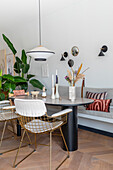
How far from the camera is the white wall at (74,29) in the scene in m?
3.40

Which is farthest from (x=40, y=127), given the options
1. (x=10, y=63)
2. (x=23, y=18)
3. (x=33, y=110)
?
(x=10, y=63)

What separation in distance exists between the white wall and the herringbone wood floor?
1.22 meters

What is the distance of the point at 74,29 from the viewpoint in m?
3.94

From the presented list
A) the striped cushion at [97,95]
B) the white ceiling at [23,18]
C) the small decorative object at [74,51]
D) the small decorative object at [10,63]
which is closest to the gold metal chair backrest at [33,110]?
the striped cushion at [97,95]

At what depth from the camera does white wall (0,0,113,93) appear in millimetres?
3400

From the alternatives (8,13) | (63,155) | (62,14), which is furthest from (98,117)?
(8,13)

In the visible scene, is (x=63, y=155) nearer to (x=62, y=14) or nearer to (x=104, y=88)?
(x=104, y=88)

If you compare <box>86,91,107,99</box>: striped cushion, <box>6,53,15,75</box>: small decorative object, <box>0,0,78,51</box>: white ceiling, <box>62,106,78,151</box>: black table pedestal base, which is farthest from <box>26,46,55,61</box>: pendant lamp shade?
<box>6,53,15,75</box>: small decorative object

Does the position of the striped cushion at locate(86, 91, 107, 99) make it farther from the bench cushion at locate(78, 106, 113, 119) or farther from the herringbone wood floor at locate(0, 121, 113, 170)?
the herringbone wood floor at locate(0, 121, 113, 170)

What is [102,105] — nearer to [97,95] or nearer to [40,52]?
[97,95]

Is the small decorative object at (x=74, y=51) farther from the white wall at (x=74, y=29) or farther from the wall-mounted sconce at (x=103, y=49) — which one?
the wall-mounted sconce at (x=103, y=49)

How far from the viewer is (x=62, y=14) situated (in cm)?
417

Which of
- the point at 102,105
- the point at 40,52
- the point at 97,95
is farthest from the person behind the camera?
the point at 97,95

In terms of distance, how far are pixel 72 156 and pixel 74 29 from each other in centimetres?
280
